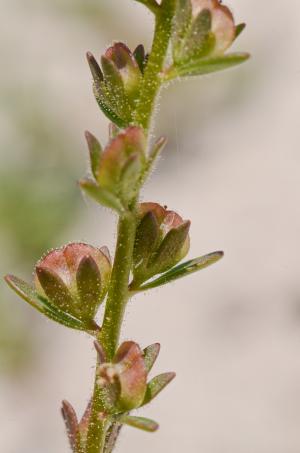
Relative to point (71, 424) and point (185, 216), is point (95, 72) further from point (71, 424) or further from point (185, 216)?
point (185, 216)

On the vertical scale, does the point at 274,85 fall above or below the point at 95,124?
above

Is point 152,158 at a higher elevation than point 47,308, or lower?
higher

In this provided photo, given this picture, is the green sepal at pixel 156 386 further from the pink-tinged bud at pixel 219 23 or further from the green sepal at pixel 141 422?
the pink-tinged bud at pixel 219 23

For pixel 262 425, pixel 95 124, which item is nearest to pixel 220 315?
pixel 262 425

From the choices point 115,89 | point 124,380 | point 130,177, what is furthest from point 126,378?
point 115,89

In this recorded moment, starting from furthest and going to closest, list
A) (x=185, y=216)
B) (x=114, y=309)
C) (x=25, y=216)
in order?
(x=185, y=216), (x=25, y=216), (x=114, y=309)

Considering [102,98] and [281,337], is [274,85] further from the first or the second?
[102,98]

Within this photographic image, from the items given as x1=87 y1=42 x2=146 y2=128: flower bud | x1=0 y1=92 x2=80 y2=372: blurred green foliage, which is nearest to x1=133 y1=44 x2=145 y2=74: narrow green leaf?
x1=87 y1=42 x2=146 y2=128: flower bud
